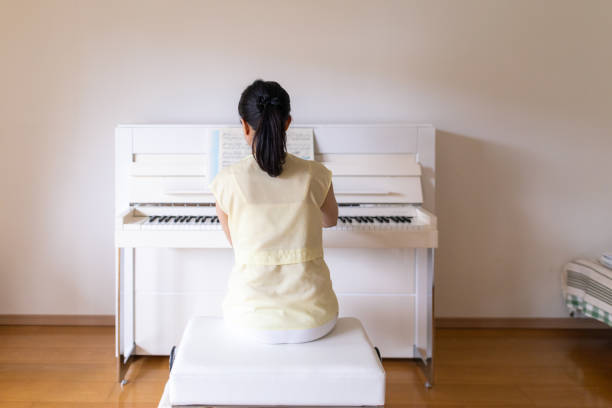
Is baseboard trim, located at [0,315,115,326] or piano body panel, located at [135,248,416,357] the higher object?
piano body panel, located at [135,248,416,357]

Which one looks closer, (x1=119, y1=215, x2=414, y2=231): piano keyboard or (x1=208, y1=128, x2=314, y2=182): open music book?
(x1=119, y1=215, x2=414, y2=231): piano keyboard

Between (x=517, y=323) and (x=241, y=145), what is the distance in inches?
80.7

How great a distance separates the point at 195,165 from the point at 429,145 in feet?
4.01

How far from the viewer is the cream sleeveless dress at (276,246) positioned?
1389 mm

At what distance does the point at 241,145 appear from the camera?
240 cm

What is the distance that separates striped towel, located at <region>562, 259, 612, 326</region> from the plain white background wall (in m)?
0.10

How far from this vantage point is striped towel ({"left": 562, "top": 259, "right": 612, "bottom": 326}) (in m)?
2.55

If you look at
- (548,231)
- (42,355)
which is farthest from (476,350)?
(42,355)

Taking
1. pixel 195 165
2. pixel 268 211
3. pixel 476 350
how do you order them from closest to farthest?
1. pixel 268 211
2. pixel 195 165
3. pixel 476 350

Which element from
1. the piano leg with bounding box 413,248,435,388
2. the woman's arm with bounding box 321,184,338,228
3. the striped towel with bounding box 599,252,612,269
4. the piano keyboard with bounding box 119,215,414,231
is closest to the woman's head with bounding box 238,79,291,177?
the woman's arm with bounding box 321,184,338,228

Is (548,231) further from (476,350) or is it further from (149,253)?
(149,253)

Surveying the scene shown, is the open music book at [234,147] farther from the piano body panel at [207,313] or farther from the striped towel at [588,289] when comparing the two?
the striped towel at [588,289]

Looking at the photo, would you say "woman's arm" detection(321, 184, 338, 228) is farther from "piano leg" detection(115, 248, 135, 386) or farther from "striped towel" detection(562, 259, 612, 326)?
"striped towel" detection(562, 259, 612, 326)

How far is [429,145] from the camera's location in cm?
247
